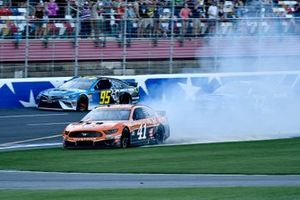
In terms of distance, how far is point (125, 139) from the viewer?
2670cm

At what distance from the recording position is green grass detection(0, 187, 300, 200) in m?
16.3

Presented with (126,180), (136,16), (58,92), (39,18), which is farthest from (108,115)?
(136,16)

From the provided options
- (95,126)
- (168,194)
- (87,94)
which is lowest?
(87,94)

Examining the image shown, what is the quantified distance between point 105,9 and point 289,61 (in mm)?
7132

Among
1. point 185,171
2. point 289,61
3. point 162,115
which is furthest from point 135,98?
point 185,171

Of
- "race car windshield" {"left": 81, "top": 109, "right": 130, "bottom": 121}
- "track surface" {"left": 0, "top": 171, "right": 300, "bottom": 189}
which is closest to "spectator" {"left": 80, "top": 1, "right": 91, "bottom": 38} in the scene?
"race car windshield" {"left": 81, "top": 109, "right": 130, "bottom": 121}

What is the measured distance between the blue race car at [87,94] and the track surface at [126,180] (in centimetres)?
1513

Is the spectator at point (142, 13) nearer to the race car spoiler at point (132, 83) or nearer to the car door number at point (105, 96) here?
the race car spoiler at point (132, 83)

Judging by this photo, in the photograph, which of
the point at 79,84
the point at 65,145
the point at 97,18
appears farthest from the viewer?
the point at 97,18

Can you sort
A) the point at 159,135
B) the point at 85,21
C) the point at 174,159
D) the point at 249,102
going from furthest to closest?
the point at 85,21 → the point at 249,102 → the point at 159,135 → the point at 174,159

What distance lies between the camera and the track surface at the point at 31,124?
29.0m

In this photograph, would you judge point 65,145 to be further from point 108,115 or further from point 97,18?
A: point 97,18

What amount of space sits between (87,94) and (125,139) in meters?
10.3

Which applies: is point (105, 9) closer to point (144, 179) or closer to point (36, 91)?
point (36, 91)
